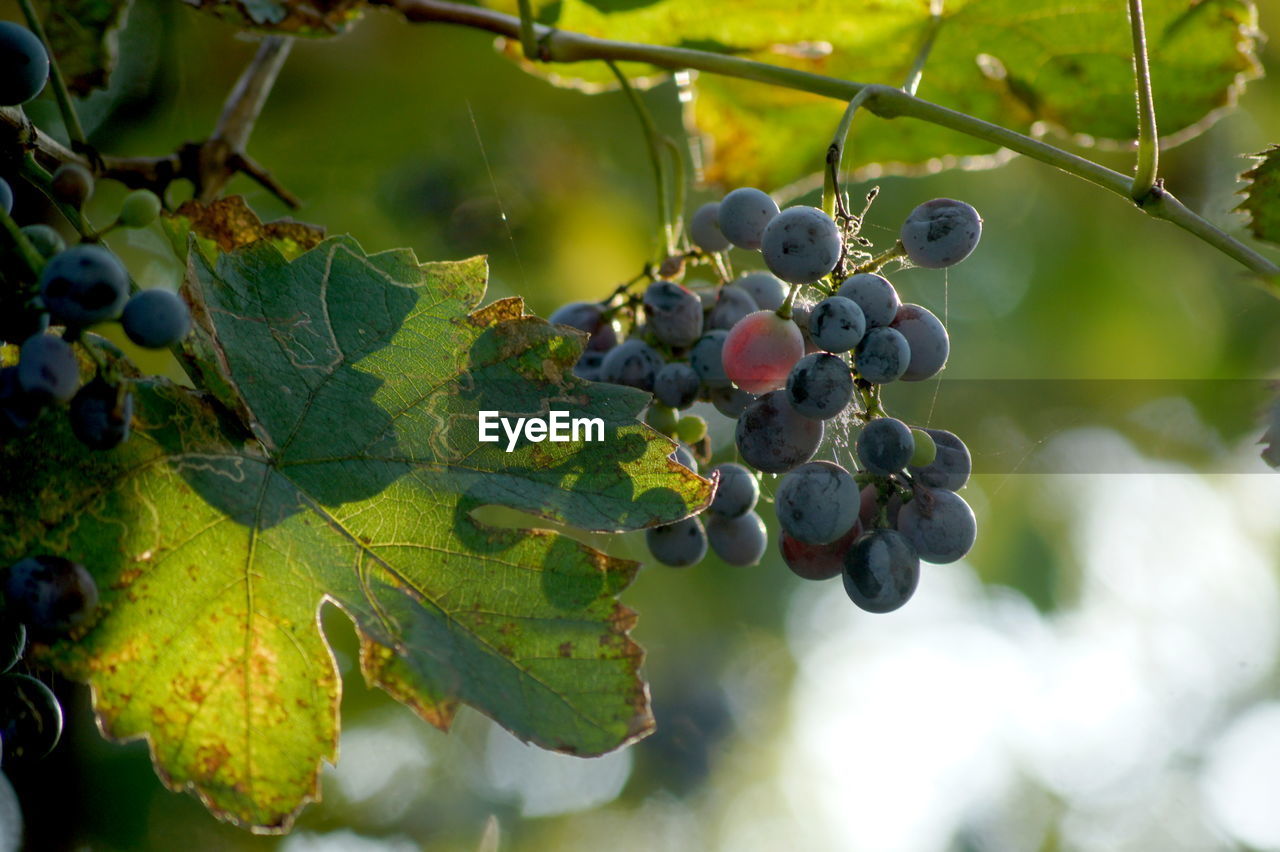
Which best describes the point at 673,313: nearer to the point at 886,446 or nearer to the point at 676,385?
the point at 676,385

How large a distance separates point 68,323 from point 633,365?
0.67 meters

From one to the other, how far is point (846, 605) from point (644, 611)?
1339 mm

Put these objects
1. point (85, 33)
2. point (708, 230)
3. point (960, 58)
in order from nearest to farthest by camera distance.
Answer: point (708, 230), point (85, 33), point (960, 58)

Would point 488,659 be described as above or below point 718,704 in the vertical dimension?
above

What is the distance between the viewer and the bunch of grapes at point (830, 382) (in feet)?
3.57

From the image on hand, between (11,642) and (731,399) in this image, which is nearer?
(11,642)

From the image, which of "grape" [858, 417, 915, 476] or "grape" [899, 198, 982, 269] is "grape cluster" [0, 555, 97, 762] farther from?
"grape" [899, 198, 982, 269]

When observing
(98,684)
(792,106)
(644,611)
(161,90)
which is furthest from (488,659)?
(644,611)

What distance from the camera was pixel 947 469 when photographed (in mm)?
1161

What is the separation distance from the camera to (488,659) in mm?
1075

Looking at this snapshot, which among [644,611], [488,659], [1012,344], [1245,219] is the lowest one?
[644,611]

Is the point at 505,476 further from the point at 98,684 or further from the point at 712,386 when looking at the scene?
the point at 98,684

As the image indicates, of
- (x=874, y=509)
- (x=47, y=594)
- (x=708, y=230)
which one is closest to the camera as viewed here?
(x=47, y=594)

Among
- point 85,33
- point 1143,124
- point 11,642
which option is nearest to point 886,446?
point 1143,124
